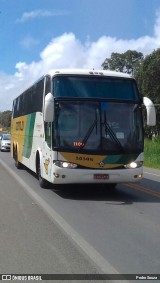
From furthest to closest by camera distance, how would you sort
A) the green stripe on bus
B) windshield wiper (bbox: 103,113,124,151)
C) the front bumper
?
1. the green stripe on bus
2. windshield wiper (bbox: 103,113,124,151)
3. the front bumper

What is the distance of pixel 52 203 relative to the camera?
1101 cm

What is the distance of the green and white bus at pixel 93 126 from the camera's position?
11.5 meters

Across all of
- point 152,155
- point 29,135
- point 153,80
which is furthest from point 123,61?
point 29,135

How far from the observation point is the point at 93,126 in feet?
38.1

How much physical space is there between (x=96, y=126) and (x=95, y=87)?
105 cm

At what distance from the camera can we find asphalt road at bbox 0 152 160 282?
19.6ft

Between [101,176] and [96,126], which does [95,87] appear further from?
[101,176]

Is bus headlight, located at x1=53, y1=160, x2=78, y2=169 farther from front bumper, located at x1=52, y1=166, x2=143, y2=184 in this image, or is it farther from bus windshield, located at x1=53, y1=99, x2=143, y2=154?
bus windshield, located at x1=53, y1=99, x2=143, y2=154

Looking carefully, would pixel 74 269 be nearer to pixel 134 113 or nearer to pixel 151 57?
pixel 134 113

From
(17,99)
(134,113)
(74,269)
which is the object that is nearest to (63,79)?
(134,113)

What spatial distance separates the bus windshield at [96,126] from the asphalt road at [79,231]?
141 cm

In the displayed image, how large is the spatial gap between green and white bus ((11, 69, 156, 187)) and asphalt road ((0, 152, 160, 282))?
81 cm

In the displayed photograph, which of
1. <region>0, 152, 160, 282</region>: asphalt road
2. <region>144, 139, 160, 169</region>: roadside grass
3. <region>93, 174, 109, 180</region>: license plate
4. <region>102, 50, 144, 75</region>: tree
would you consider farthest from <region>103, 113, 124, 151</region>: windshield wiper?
<region>102, 50, 144, 75</region>: tree

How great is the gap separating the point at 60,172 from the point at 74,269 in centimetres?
585
